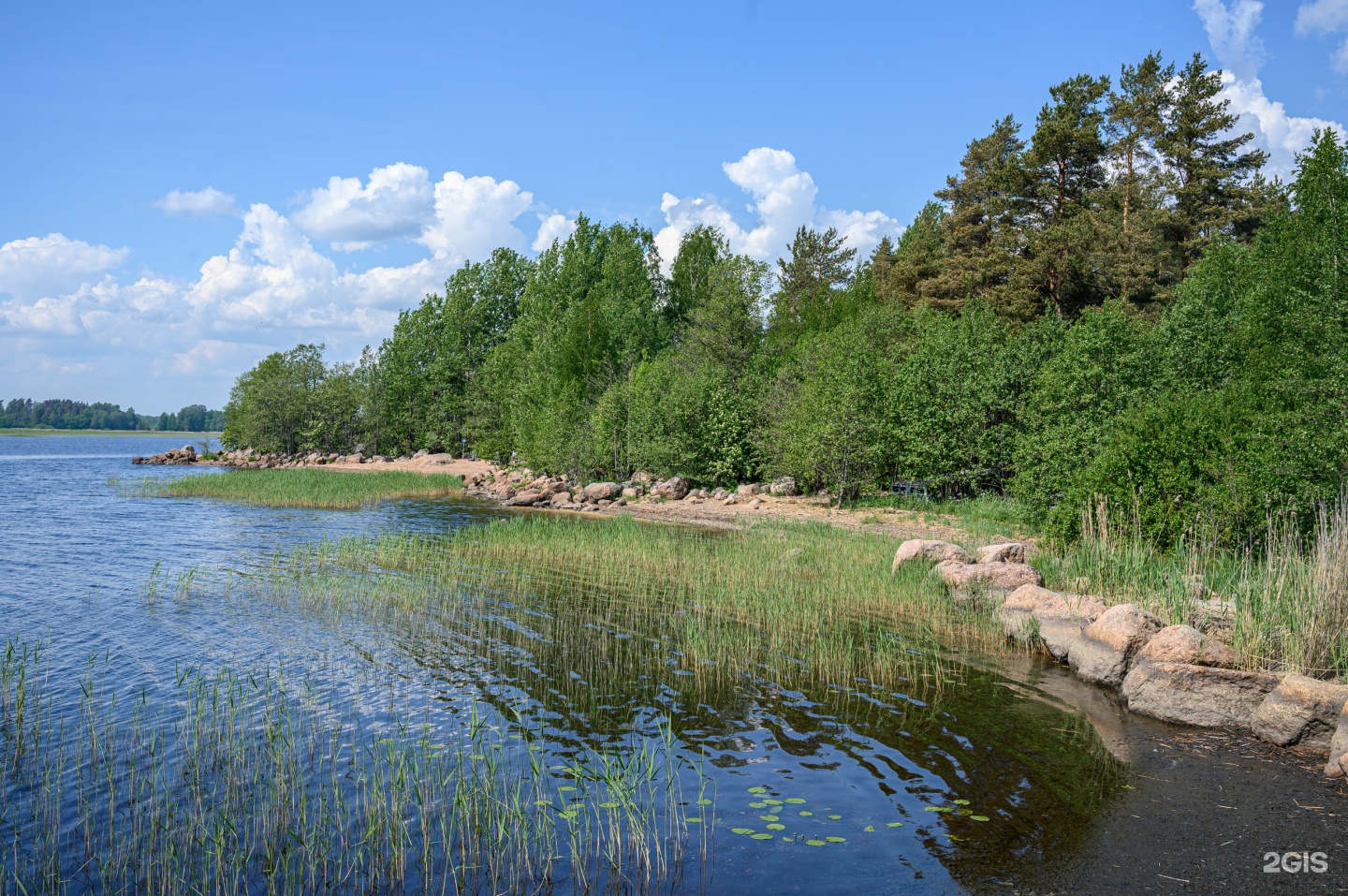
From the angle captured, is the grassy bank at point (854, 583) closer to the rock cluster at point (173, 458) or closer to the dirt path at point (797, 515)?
the dirt path at point (797, 515)

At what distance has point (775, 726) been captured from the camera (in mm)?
10578

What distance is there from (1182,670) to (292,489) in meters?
43.1

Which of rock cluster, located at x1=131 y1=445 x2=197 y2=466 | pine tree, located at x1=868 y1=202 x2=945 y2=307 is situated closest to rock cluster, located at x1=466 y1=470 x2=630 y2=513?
pine tree, located at x1=868 y1=202 x2=945 y2=307

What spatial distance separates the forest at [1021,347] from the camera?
1942cm

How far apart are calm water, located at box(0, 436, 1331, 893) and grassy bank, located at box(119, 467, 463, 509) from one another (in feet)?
73.8

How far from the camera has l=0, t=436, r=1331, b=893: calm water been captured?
7.29 metres

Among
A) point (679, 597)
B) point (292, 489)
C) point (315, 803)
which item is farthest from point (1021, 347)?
point (292, 489)

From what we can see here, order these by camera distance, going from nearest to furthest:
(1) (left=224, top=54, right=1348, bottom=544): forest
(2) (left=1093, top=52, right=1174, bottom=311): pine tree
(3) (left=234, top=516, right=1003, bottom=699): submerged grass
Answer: (3) (left=234, top=516, right=1003, bottom=699): submerged grass < (1) (left=224, top=54, right=1348, bottom=544): forest < (2) (left=1093, top=52, right=1174, bottom=311): pine tree

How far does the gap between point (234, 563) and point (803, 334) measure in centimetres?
3840

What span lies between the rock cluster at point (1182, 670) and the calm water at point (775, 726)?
1412 mm

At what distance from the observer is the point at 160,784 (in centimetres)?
827

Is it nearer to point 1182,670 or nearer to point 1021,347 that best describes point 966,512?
point 1021,347

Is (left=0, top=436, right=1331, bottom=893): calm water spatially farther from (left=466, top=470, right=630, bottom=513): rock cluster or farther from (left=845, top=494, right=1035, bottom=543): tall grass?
(left=466, top=470, right=630, bottom=513): rock cluster

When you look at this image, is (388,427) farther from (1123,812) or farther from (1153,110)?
(1123,812)
